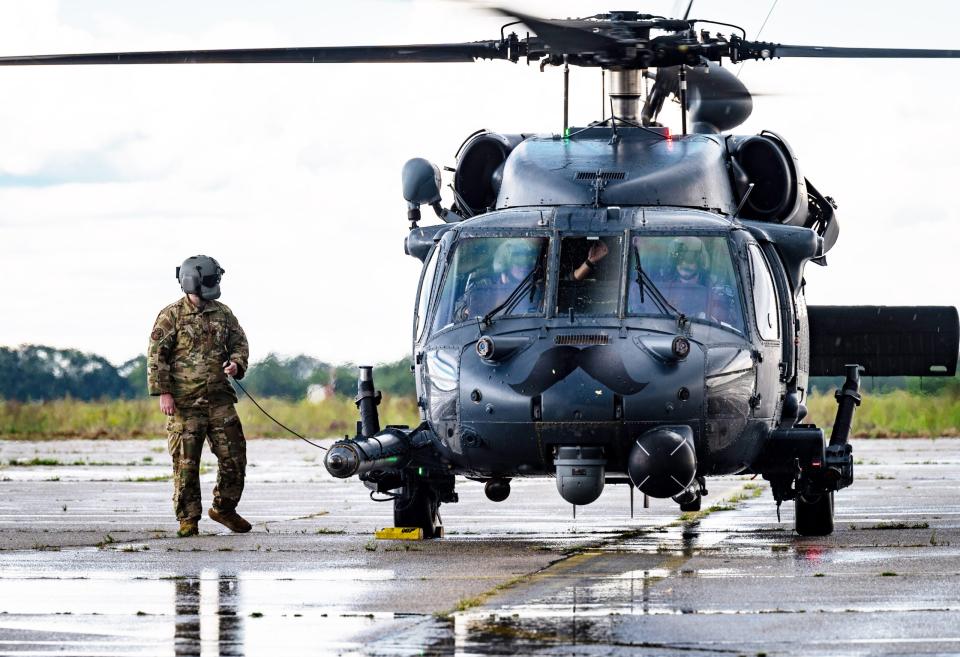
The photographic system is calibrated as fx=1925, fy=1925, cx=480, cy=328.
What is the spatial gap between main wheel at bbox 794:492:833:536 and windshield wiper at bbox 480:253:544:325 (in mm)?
Result: 3298

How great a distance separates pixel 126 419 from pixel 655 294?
38.7 meters

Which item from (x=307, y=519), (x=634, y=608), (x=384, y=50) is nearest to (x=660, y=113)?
(x=384, y=50)

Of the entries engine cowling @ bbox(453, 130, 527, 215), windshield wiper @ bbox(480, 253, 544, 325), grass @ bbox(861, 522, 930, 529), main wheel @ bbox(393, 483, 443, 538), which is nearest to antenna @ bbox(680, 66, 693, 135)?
engine cowling @ bbox(453, 130, 527, 215)

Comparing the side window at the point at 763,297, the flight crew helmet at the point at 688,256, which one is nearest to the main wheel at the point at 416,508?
the flight crew helmet at the point at 688,256

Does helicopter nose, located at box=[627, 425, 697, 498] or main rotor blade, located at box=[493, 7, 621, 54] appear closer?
main rotor blade, located at box=[493, 7, 621, 54]

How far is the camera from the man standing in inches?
656

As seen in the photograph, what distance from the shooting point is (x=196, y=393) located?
16.7 metres

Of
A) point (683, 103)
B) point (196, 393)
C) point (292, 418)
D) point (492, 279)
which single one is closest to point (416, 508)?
point (196, 393)

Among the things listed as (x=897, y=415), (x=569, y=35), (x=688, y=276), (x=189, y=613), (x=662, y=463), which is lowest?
(x=189, y=613)

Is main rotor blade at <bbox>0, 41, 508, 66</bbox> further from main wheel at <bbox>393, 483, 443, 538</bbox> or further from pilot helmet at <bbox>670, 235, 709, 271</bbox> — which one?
main wheel at <bbox>393, 483, 443, 538</bbox>

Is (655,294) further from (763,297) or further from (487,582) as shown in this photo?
(487,582)

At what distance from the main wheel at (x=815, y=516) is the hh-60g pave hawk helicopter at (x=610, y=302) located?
0.06 feet

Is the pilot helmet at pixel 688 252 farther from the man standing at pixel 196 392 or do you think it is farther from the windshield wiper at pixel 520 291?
the man standing at pixel 196 392

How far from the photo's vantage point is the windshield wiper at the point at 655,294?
1438 centimetres
